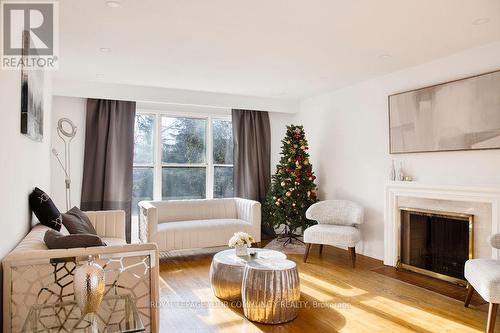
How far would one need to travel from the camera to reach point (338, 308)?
3.15 metres

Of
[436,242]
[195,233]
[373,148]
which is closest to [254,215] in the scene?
[195,233]

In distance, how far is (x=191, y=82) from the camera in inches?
201

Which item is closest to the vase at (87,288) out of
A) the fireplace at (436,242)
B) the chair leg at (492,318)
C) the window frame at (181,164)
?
the chair leg at (492,318)

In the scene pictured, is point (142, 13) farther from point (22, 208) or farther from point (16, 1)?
point (22, 208)

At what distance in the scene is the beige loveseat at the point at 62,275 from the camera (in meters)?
1.89

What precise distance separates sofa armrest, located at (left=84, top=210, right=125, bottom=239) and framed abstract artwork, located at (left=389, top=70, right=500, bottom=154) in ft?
11.6

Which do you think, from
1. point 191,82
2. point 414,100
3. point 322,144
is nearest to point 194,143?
point 191,82

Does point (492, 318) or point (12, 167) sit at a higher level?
point (12, 167)

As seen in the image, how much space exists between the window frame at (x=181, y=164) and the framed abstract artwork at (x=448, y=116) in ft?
9.71

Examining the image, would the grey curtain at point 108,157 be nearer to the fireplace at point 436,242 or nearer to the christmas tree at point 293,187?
the christmas tree at point 293,187

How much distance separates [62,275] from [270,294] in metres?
1.52

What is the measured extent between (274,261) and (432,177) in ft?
7.37

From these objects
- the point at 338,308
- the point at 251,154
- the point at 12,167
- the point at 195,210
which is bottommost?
the point at 338,308

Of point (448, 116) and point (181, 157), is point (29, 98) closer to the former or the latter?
point (181, 157)
